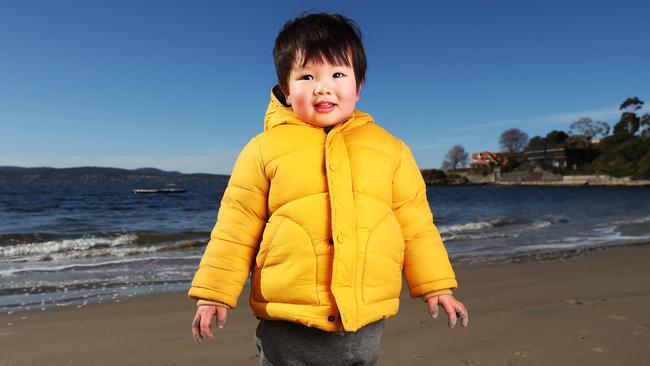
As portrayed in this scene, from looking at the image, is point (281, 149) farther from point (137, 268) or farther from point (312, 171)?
point (137, 268)

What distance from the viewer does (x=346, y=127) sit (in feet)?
6.02

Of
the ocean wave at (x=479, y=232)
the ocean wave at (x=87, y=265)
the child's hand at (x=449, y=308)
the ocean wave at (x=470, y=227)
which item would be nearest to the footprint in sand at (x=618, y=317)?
the child's hand at (x=449, y=308)

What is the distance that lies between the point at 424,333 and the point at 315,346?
88.0 inches

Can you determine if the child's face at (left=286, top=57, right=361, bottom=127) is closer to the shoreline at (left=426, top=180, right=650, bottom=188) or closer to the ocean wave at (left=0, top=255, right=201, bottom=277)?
the ocean wave at (left=0, top=255, right=201, bottom=277)

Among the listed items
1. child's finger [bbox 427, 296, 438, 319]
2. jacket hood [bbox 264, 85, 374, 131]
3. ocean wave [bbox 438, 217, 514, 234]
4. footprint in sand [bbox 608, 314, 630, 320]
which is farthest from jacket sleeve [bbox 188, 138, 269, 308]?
ocean wave [bbox 438, 217, 514, 234]

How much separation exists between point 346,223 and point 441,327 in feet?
8.27

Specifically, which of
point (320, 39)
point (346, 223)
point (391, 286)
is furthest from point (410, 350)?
point (320, 39)

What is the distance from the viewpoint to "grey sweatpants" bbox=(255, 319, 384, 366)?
167 cm

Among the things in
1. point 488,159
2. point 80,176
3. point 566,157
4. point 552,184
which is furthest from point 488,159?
point 80,176

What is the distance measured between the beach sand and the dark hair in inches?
81.9

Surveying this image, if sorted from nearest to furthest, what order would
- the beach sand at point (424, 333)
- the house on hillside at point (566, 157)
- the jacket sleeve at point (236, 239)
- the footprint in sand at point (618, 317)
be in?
the jacket sleeve at point (236, 239) → the beach sand at point (424, 333) → the footprint in sand at point (618, 317) → the house on hillside at point (566, 157)

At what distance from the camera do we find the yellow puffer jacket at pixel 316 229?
1.63m

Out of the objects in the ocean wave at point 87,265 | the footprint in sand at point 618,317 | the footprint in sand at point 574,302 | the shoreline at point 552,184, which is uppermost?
the ocean wave at point 87,265

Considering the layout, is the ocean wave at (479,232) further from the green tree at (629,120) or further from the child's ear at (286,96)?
the green tree at (629,120)
